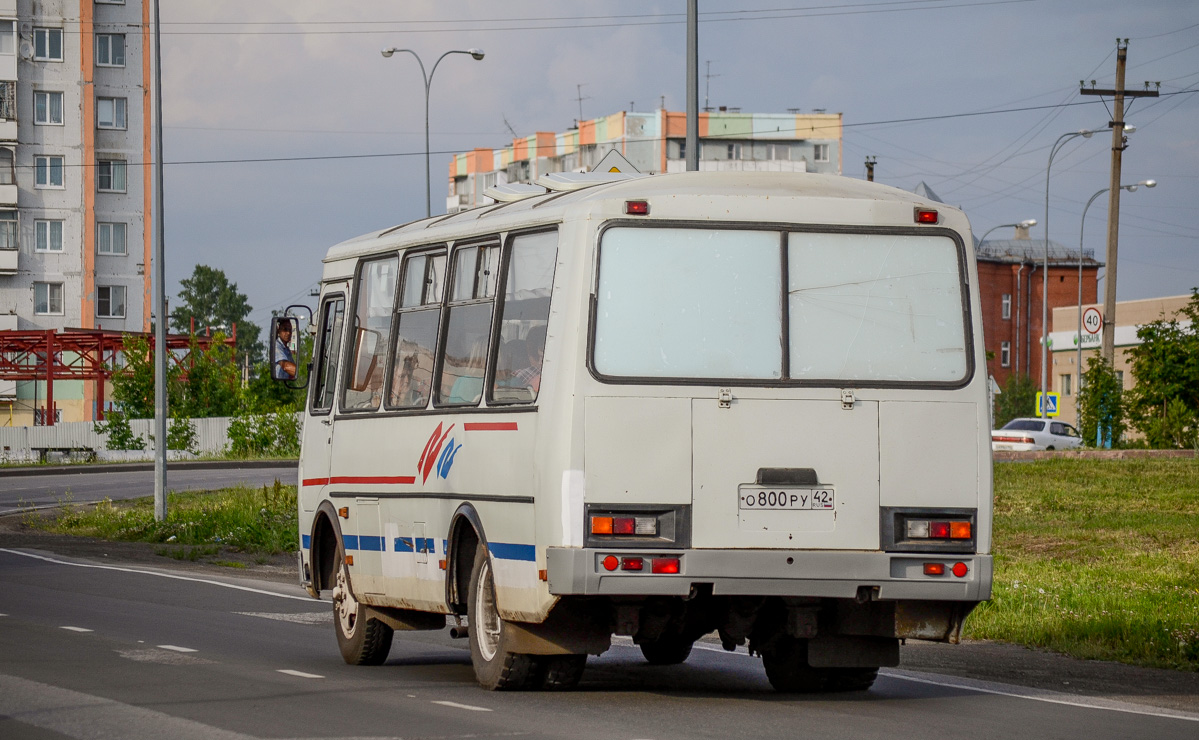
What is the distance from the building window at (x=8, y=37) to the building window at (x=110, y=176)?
616 centimetres

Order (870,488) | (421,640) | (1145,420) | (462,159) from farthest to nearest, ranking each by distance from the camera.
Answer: (462,159)
(1145,420)
(421,640)
(870,488)

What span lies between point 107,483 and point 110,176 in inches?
1554

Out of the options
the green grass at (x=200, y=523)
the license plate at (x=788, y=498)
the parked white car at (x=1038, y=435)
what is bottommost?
the green grass at (x=200, y=523)

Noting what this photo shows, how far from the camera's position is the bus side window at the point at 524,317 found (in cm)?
1023

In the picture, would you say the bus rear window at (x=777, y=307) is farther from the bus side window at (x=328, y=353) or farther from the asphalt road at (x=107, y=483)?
the asphalt road at (x=107, y=483)

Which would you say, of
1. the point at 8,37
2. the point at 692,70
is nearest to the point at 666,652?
the point at 692,70

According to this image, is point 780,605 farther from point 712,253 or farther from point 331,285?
point 331,285

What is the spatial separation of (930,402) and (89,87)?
249 feet

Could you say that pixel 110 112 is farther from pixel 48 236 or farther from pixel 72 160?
pixel 48 236

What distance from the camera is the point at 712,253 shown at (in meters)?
10.1

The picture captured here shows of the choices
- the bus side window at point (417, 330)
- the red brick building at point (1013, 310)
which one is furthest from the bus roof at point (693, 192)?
the red brick building at point (1013, 310)

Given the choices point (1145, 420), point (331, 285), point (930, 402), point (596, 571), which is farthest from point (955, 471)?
point (1145, 420)

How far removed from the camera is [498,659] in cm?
1052

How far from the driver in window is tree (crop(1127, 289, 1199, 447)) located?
107 ft
